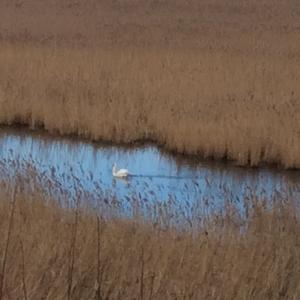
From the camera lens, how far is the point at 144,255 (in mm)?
5270

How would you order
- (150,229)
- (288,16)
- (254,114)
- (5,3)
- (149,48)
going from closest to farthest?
(150,229)
(254,114)
(149,48)
(288,16)
(5,3)

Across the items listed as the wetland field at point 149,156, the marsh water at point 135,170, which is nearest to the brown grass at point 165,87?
the wetland field at point 149,156

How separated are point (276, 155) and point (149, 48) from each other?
6.15m

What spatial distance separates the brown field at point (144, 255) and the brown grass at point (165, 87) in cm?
493

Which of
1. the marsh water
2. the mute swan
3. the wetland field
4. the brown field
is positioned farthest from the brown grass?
the brown field

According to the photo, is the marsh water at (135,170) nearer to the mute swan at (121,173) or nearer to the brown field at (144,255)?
the mute swan at (121,173)

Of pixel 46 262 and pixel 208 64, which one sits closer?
pixel 46 262

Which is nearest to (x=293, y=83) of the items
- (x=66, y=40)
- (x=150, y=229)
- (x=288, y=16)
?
(x=66, y=40)

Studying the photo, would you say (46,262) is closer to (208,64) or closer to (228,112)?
(228,112)

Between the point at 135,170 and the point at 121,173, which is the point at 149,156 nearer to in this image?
the point at 135,170

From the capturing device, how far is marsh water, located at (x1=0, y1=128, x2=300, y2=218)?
27.8ft

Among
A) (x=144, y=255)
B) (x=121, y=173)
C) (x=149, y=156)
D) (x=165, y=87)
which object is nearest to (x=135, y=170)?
(x=121, y=173)

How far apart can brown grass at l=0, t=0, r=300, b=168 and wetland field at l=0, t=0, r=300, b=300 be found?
0.03 meters

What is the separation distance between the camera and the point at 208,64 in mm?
14531
